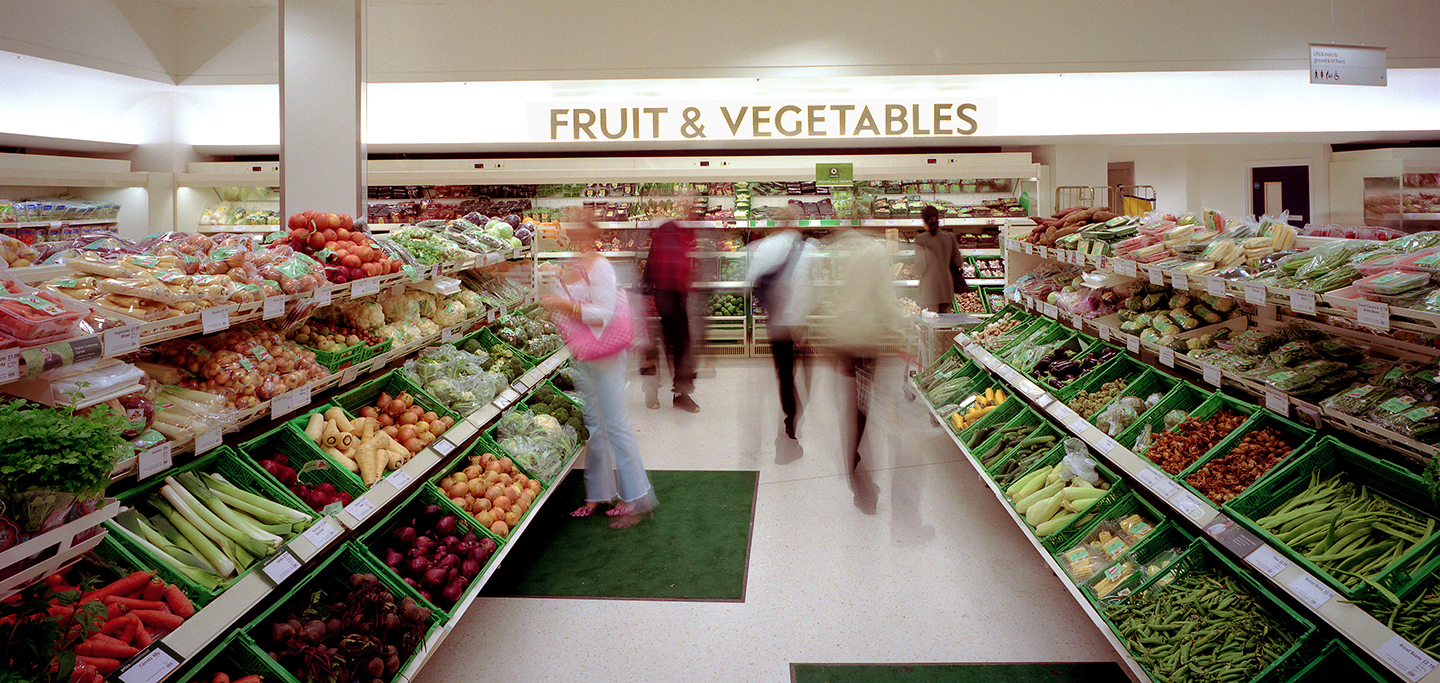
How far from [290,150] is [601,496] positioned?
274 centimetres

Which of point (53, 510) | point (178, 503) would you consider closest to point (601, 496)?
point (178, 503)

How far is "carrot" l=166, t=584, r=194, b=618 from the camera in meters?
2.04

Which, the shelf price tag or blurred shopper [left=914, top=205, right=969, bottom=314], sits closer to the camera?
the shelf price tag

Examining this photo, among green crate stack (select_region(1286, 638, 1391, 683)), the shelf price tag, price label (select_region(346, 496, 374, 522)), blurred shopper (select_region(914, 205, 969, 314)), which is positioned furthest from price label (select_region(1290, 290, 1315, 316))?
blurred shopper (select_region(914, 205, 969, 314))

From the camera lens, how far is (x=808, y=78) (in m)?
7.73

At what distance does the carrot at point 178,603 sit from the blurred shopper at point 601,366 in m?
2.40

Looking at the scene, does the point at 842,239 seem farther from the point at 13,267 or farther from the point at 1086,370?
the point at 13,267

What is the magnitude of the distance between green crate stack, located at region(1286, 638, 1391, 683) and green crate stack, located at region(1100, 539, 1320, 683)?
0.04 m

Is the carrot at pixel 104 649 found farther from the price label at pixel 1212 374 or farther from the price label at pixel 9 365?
the price label at pixel 1212 374

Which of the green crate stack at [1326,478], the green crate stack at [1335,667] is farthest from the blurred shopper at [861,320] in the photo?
the green crate stack at [1335,667]

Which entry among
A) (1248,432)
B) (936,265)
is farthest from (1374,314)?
(936,265)

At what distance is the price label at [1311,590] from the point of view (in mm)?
2141

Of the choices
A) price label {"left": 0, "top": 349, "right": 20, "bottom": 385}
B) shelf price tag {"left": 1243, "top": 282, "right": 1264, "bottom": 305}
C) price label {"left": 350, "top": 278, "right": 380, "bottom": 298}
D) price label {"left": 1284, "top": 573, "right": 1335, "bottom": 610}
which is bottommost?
price label {"left": 1284, "top": 573, "right": 1335, "bottom": 610}

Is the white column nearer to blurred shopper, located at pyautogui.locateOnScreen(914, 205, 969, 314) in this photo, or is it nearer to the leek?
the leek
